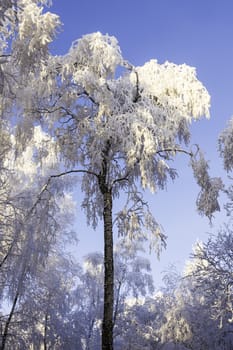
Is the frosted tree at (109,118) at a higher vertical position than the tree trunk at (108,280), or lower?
higher

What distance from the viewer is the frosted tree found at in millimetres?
7780

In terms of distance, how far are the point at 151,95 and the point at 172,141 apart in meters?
1.39

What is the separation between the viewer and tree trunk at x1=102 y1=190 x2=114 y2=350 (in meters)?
7.13

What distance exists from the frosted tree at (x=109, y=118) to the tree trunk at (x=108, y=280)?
0.06ft

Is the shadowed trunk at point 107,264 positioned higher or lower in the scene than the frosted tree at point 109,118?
lower

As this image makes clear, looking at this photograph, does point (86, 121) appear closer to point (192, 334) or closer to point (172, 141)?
point (172, 141)

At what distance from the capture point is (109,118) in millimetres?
7977

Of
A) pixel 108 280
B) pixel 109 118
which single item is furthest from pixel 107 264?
pixel 109 118

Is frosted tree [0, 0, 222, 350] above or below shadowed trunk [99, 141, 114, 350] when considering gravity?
above

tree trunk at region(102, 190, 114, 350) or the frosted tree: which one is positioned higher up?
the frosted tree

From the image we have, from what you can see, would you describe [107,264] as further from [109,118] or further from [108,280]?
[109,118]

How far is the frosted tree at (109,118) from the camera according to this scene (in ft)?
25.5

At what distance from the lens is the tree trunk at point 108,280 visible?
7.13m

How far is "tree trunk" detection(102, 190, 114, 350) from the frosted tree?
0.02 metres
